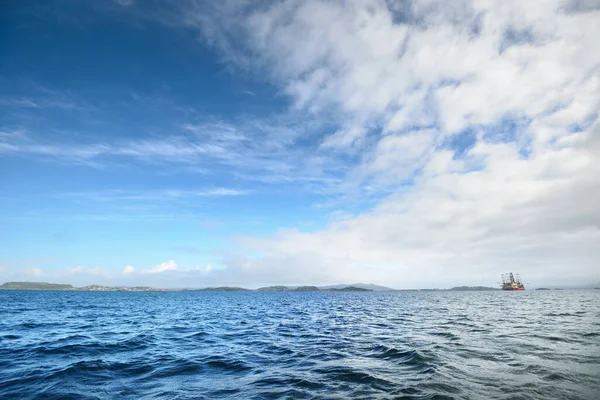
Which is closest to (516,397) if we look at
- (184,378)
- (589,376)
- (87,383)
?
(589,376)

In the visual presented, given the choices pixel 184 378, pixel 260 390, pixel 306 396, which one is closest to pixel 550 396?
pixel 306 396

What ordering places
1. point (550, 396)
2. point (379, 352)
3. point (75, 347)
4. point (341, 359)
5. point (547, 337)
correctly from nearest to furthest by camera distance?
point (550, 396) < point (341, 359) < point (379, 352) < point (75, 347) < point (547, 337)

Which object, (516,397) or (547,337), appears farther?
(547,337)

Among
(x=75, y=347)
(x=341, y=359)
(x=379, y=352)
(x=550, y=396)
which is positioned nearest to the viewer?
(x=550, y=396)

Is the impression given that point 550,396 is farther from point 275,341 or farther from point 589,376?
point 275,341

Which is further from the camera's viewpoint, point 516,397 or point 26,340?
point 26,340

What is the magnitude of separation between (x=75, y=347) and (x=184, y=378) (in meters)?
13.3

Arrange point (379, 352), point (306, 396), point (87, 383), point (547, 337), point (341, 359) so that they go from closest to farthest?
1. point (306, 396)
2. point (87, 383)
3. point (341, 359)
4. point (379, 352)
5. point (547, 337)

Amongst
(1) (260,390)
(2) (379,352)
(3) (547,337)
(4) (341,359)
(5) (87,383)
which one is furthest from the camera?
(3) (547,337)

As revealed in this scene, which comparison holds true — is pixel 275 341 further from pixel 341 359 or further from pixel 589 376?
pixel 589 376

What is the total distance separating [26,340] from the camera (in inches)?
942

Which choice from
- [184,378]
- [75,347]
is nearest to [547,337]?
[184,378]

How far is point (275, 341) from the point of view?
79.3 ft

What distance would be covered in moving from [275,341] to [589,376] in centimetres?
1924
